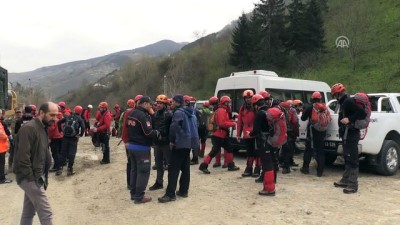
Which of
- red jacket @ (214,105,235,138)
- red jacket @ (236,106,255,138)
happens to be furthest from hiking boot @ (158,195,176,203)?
red jacket @ (214,105,235,138)

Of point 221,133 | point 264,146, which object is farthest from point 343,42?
point 264,146

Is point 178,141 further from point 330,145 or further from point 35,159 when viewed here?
point 330,145

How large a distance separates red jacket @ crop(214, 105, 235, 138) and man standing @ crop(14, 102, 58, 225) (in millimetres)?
5037

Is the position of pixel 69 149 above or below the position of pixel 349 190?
above

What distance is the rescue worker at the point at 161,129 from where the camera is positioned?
7086 millimetres

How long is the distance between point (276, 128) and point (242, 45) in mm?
39263

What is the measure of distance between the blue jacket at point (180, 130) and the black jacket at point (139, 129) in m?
0.30

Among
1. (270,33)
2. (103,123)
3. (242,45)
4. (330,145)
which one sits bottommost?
(330,145)

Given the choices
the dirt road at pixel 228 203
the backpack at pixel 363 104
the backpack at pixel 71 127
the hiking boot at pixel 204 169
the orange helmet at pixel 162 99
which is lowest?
the dirt road at pixel 228 203

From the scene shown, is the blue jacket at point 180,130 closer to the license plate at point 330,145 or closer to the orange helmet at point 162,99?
the orange helmet at point 162,99

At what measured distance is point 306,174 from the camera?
29.1 feet

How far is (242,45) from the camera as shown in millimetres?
45219

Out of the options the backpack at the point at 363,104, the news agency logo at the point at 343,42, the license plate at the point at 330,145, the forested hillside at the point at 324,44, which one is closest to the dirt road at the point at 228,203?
the license plate at the point at 330,145

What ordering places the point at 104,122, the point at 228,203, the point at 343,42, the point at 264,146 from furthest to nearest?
the point at 343,42 → the point at 104,122 → the point at 264,146 → the point at 228,203
